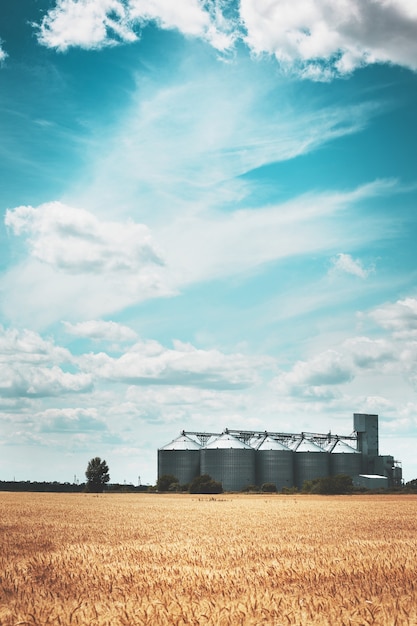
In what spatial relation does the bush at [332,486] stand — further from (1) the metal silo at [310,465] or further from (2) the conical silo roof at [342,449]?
(2) the conical silo roof at [342,449]

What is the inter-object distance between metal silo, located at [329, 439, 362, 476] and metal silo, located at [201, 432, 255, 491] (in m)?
18.9

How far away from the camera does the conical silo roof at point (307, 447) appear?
140137 millimetres

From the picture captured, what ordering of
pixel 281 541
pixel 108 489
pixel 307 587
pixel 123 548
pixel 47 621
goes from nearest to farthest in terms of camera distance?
pixel 47 621
pixel 307 587
pixel 123 548
pixel 281 541
pixel 108 489

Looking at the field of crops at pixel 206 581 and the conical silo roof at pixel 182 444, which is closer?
the field of crops at pixel 206 581

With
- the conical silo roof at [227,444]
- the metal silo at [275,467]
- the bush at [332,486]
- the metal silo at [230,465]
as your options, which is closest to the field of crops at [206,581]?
the bush at [332,486]

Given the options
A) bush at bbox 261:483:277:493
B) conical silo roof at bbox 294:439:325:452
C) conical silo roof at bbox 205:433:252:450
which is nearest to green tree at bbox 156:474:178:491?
conical silo roof at bbox 205:433:252:450

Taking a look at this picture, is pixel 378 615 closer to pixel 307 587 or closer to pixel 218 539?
pixel 307 587

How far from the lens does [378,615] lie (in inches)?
432

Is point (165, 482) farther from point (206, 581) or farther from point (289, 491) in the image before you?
point (206, 581)

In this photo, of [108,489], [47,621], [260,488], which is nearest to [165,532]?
[47,621]

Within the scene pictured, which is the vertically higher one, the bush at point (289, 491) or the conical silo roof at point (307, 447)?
the conical silo roof at point (307, 447)

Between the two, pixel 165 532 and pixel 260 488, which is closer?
pixel 165 532

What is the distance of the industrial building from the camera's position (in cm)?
13012

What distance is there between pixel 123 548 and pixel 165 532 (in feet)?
25.3
